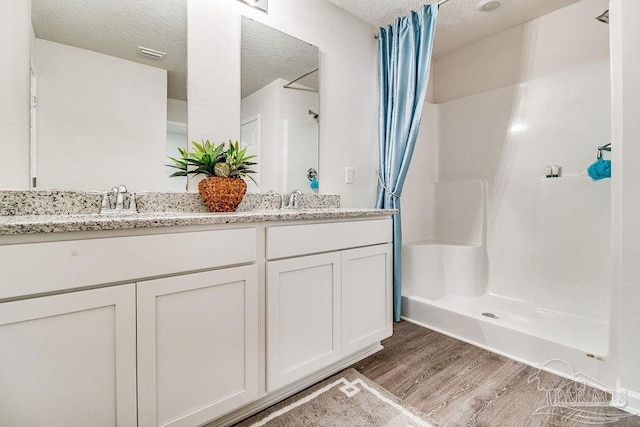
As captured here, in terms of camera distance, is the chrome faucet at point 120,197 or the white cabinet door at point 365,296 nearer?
the chrome faucet at point 120,197

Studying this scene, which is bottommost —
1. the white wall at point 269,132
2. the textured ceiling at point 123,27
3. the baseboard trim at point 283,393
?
the baseboard trim at point 283,393

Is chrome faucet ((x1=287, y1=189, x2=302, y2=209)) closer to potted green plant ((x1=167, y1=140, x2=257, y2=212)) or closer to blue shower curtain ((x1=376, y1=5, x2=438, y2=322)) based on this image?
potted green plant ((x1=167, y1=140, x2=257, y2=212))

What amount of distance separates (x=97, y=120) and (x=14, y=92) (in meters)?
0.27

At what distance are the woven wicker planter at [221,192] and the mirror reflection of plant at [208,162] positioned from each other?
47 mm

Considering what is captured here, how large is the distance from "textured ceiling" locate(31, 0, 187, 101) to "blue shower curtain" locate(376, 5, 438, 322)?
4.77 ft

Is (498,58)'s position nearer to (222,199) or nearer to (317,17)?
(317,17)

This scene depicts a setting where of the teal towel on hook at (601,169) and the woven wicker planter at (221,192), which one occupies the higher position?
the teal towel on hook at (601,169)

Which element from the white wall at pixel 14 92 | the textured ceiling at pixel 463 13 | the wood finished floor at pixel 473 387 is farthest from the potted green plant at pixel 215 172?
the textured ceiling at pixel 463 13

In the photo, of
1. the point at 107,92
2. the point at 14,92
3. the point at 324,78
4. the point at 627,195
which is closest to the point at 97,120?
the point at 107,92

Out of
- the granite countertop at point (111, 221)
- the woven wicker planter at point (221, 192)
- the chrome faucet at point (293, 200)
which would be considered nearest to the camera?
the granite countertop at point (111, 221)

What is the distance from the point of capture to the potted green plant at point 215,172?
1.39 meters

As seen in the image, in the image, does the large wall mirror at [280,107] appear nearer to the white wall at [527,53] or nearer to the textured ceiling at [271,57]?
the textured ceiling at [271,57]

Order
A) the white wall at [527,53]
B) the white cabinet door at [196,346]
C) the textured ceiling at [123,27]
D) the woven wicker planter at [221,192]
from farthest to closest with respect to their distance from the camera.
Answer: the white wall at [527,53] → the woven wicker planter at [221,192] → the textured ceiling at [123,27] → the white cabinet door at [196,346]

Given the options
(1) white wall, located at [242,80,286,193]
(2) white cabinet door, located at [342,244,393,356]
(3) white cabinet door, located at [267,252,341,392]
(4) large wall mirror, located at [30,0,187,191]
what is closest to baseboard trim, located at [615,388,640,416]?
(2) white cabinet door, located at [342,244,393,356]
